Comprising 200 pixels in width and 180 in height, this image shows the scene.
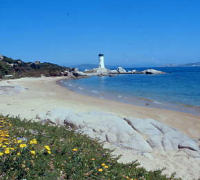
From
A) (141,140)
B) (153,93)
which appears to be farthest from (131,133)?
(153,93)

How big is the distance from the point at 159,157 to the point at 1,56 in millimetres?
67000

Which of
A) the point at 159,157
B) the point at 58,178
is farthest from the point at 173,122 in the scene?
the point at 58,178

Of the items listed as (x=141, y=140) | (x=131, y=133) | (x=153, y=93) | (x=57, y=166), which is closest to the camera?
(x=57, y=166)

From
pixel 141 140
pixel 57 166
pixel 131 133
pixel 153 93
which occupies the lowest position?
pixel 153 93

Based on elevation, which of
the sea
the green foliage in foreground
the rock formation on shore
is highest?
the green foliage in foreground

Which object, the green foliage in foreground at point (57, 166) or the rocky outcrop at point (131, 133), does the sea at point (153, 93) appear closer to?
the rocky outcrop at point (131, 133)

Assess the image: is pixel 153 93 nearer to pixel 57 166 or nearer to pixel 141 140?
pixel 141 140

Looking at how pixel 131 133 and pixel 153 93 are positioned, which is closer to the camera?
pixel 131 133

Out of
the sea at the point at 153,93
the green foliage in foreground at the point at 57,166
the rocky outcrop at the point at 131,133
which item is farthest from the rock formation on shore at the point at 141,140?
the sea at the point at 153,93

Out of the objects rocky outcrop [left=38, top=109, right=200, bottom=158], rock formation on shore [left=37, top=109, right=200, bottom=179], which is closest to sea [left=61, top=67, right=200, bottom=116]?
rocky outcrop [left=38, top=109, right=200, bottom=158]

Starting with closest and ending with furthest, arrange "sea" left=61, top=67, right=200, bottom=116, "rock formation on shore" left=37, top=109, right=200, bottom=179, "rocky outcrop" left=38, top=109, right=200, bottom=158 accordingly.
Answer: "rock formation on shore" left=37, top=109, right=200, bottom=179
"rocky outcrop" left=38, top=109, right=200, bottom=158
"sea" left=61, top=67, right=200, bottom=116

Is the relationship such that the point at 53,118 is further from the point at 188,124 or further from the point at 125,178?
the point at 188,124

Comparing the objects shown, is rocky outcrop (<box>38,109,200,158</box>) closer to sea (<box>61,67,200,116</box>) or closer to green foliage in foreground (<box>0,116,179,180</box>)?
green foliage in foreground (<box>0,116,179,180</box>)

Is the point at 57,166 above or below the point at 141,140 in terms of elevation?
above
